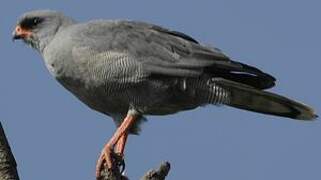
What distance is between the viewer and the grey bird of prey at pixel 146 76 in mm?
9094

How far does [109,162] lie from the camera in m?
6.85

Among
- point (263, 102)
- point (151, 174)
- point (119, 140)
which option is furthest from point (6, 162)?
point (263, 102)

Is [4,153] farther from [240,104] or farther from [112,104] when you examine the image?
[240,104]

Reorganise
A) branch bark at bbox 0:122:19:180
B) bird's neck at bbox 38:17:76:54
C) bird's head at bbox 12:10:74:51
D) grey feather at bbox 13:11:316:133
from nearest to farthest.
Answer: branch bark at bbox 0:122:19:180 → grey feather at bbox 13:11:316:133 → bird's neck at bbox 38:17:76:54 → bird's head at bbox 12:10:74:51

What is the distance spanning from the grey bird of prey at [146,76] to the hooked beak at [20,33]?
2.32ft

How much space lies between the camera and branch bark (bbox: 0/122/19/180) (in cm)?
562

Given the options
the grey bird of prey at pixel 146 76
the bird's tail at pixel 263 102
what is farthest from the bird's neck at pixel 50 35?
the bird's tail at pixel 263 102

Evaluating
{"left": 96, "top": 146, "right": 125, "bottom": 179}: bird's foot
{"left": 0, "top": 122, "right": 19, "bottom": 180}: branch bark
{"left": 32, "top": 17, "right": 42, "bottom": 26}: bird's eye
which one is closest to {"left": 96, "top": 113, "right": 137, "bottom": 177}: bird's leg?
{"left": 96, "top": 146, "right": 125, "bottom": 179}: bird's foot

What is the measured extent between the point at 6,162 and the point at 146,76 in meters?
3.64

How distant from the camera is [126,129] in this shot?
9.14 meters

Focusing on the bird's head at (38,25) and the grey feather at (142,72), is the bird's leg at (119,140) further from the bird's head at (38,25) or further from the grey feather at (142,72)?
the bird's head at (38,25)

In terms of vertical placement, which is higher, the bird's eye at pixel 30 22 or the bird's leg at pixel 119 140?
the bird's eye at pixel 30 22

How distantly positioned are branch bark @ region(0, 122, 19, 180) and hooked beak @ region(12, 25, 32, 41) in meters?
4.56

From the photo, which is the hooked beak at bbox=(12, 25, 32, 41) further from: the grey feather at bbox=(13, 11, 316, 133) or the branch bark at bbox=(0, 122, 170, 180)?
the branch bark at bbox=(0, 122, 170, 180)
